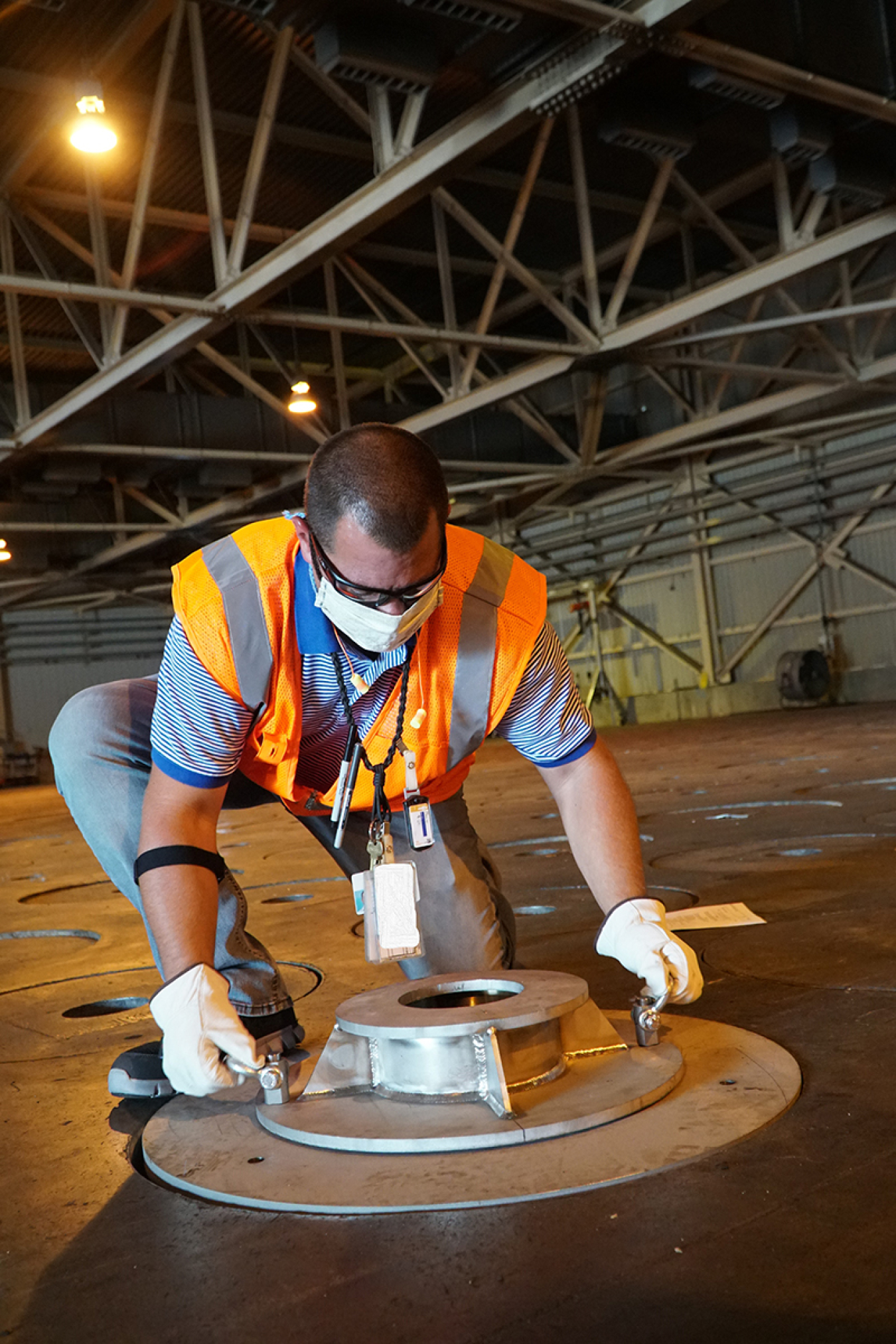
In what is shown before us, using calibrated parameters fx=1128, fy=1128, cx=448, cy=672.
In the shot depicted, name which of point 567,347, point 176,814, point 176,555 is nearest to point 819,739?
point 567,347

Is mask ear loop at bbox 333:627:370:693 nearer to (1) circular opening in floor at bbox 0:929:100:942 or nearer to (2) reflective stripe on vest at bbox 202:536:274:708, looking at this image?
(2) reflective stripe on vest at bbox 202:536:274:708

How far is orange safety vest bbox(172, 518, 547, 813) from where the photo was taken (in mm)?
1948

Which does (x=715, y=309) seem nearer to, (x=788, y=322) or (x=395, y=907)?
(x=788, y=322)

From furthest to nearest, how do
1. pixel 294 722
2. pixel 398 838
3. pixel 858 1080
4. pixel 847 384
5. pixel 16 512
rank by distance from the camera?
1. pixel 16 512
2. pixel 847 384
3. pixel 398 838
4. pixel 294 722
5. pixel 858 1080

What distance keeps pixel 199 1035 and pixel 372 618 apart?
0.74 m

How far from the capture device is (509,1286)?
1.24 metres

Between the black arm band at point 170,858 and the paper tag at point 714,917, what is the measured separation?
133 cm

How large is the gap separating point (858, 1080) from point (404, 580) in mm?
1061

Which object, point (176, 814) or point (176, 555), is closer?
point (176, 814)

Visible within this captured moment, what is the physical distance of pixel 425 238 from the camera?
1255cm

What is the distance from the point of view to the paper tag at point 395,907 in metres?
1.96

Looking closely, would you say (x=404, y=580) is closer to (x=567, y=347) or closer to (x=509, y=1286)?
(x=509, y=1286)

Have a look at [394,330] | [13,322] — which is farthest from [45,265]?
[394,330]

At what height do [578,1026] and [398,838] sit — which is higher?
[398,838]
